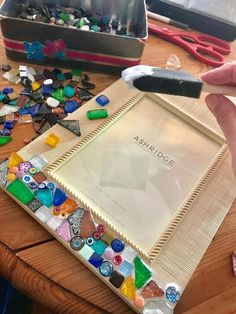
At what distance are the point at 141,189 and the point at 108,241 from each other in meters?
0.08

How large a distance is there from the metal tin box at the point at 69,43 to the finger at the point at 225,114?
145mm

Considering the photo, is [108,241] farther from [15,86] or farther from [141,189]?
[15,86]

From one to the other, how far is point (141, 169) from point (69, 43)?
235 millimetres

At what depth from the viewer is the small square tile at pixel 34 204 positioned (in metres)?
0.42

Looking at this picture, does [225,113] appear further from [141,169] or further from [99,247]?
[99,247]

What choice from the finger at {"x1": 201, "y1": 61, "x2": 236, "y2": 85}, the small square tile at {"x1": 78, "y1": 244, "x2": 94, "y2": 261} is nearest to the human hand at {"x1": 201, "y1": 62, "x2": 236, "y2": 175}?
the finger at {"x1": 201, "y1": 61, "x2": 236, "y2": 85}

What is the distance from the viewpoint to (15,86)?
549 mm

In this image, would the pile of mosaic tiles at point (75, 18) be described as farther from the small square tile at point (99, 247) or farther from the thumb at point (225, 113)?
the small square tile at point (99, 247)

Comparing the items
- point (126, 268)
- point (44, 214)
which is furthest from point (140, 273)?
point (44, 214)

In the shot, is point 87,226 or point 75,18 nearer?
point 87,226

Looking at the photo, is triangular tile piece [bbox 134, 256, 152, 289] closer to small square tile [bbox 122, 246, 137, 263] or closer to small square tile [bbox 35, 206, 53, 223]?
small square tile [bbox 122, 246, 137, 263]

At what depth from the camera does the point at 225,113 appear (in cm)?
47

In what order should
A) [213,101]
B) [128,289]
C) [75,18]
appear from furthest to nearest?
[75,18] → [213,101] → [128,289]

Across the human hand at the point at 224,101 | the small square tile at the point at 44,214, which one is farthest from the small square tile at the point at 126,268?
the human hand at the point at 224,101
